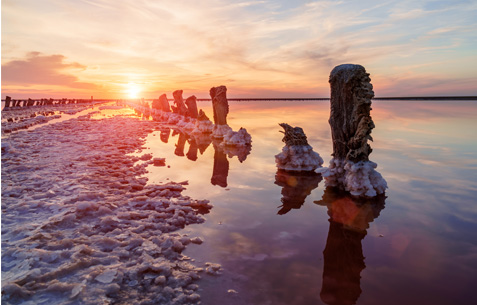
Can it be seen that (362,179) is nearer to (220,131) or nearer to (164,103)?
(220,131)

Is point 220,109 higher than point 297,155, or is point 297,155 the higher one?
point 220,109

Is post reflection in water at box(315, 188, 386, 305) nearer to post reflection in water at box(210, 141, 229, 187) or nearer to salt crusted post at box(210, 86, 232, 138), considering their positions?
post reflection in water at box(210, 141, 229, 187)

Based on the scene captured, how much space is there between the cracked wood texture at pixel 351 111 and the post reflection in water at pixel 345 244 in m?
1.74

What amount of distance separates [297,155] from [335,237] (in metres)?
7.03

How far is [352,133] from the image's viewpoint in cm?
1059

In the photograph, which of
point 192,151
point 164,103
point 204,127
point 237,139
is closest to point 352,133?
point 237,139

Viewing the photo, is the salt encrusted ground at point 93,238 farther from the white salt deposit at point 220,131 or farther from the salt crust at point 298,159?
the white salt deposit at point 220,131

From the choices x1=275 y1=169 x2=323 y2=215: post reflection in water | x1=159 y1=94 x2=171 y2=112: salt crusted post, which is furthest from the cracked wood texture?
x1=159 y1=94 x2=171 y2=112: salt crusted post

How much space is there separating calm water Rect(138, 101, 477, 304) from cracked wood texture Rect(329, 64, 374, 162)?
182 cm

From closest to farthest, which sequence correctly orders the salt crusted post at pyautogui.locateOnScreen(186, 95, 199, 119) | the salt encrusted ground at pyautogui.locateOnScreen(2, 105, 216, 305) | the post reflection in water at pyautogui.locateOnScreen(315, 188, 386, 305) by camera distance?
1. the salt encrusted ground at pyautogui.locateOnScreen(2, 105, 216, 305)
2. the post reflection in water at pyautogui.locateOnScreen(315, 188, 386, 305)
3. the salt crusted post at pyautogui.locateOnScreen(186, 95, 199, 119)

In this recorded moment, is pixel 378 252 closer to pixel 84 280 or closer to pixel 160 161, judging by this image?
pixel 84 280

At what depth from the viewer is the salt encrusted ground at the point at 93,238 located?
4762 millimetres

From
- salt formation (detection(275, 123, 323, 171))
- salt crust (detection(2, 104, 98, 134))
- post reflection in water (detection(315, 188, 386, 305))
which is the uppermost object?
salt crust (detection(2, 104, 98, 134))

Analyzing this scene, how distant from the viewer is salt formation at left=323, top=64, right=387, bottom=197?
9977mm
